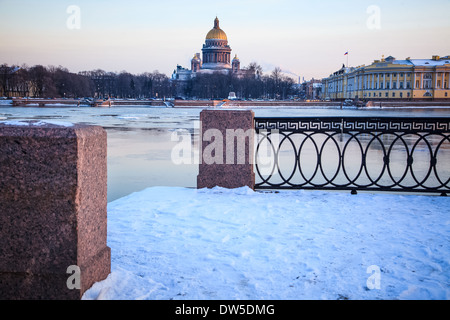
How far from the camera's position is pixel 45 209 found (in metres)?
2.21

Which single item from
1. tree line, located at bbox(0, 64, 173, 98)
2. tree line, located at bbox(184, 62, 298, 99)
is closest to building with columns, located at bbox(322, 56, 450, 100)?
tree line, located at bbox(184, 62, 298, 99)

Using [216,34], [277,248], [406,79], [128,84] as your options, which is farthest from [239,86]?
[277,248]

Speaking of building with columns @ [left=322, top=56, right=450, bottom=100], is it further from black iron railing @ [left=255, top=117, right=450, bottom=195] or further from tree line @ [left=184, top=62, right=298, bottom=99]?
black iron railing @ [left=255, top=117, right=450, bottom=195]

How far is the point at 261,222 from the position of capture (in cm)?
407

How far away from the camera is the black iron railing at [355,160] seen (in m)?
5.36

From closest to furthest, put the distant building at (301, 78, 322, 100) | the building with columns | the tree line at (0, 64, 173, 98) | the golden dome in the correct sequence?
the tree line at (0, 64, 173, 98), the building with columns, the golden dome, the distant building at (301, 78, 322, 100)

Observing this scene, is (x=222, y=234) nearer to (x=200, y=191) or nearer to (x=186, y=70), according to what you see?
(x=200, y=191)

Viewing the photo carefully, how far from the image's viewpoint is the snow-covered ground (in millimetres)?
2621

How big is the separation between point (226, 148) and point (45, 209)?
3409 millimetres

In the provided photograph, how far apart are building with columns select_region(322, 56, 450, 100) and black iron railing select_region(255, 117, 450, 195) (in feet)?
260

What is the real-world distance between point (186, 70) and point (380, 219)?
126429 mm

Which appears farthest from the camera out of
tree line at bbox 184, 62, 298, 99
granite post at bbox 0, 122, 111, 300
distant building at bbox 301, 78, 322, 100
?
distant building at bbox 301, 78, 322, 100

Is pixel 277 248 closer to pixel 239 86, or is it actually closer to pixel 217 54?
pixel 239 86

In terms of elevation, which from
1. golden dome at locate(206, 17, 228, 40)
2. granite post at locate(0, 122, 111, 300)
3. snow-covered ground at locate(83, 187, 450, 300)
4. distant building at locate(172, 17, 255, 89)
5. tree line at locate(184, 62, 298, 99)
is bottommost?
snow-covered ground at locate(83, 187, 450, 300)
